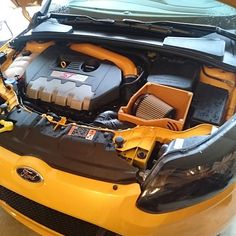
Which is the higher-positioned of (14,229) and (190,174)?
(190,174)

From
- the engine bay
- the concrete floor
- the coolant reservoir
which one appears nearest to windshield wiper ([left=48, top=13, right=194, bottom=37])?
the engine bay

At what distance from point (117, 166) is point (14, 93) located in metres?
0.52

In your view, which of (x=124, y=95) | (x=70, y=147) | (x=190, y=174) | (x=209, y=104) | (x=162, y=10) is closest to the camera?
(x=190, y=174)

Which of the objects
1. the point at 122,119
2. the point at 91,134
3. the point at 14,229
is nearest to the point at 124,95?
the point at 122,119

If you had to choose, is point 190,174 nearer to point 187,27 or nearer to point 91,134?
point 91,134

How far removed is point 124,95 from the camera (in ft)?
3.89

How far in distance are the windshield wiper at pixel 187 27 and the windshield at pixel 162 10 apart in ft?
0.22

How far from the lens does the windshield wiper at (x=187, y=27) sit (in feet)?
4.17

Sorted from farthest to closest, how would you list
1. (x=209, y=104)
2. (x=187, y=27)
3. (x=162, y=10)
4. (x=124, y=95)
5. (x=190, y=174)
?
(x=162, y=10) → (x=187, y=27) → (x=124, y=95) → (x=209, y=104) → (x=190, y=174)

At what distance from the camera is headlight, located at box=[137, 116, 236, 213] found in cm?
80

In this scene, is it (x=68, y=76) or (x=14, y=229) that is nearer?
(x=68, y=76)

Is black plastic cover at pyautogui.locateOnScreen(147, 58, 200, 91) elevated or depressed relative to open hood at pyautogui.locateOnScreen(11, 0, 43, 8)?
depressed

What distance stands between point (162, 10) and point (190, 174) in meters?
0.86

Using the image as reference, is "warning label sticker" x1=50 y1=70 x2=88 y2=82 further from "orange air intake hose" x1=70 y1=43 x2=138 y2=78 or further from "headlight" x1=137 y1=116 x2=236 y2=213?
"headlight" x1=137 y1=116 x2=236 y2=213
